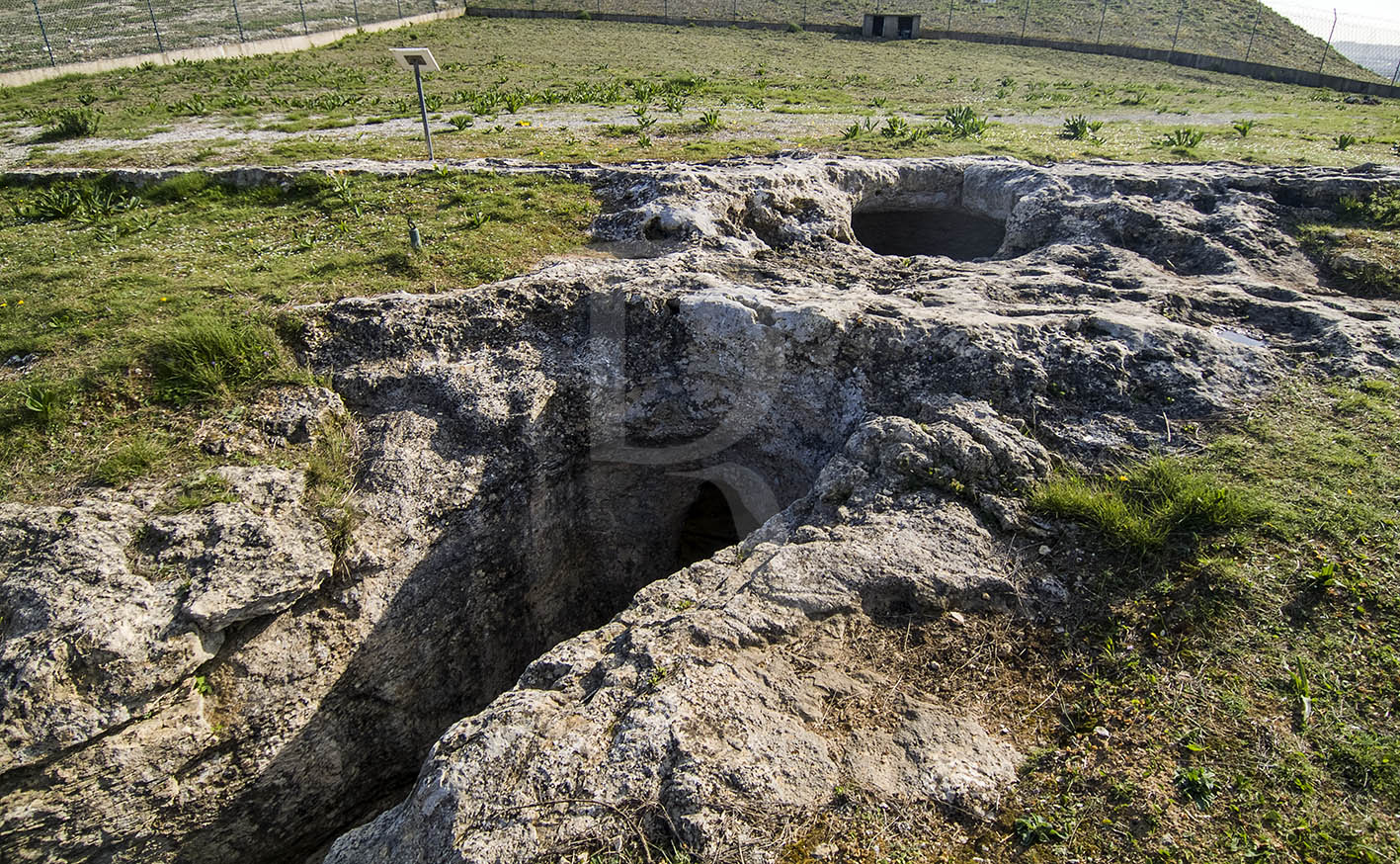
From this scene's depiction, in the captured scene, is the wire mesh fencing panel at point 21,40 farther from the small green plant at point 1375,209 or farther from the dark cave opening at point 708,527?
the small green plant at point 1375,209

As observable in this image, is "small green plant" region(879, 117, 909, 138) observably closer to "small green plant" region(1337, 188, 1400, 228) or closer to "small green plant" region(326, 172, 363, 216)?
"small green plant" region(1337, 188, 1400, 228)

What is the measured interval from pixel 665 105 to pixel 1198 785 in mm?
18811

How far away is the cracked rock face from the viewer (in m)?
4.12

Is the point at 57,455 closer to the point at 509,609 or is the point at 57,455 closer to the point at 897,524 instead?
the point at 509,609

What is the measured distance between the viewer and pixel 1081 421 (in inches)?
247

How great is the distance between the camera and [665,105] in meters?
19.3

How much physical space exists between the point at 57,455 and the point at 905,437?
23.0 feet

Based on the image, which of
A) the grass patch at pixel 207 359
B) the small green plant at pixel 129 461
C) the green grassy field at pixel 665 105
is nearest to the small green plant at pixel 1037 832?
the small green plant at pixel 129 461

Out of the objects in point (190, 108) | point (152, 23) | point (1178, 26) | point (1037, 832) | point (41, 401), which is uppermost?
point (152, 23)

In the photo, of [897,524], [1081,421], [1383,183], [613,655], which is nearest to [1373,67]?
[1383,183]

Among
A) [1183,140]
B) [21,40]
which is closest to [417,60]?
[1183,140]

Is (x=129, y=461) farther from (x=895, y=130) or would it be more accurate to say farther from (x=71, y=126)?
(x=895, y=130)

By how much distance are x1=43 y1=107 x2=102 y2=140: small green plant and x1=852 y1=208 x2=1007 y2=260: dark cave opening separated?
15313mm

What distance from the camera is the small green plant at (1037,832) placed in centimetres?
371
